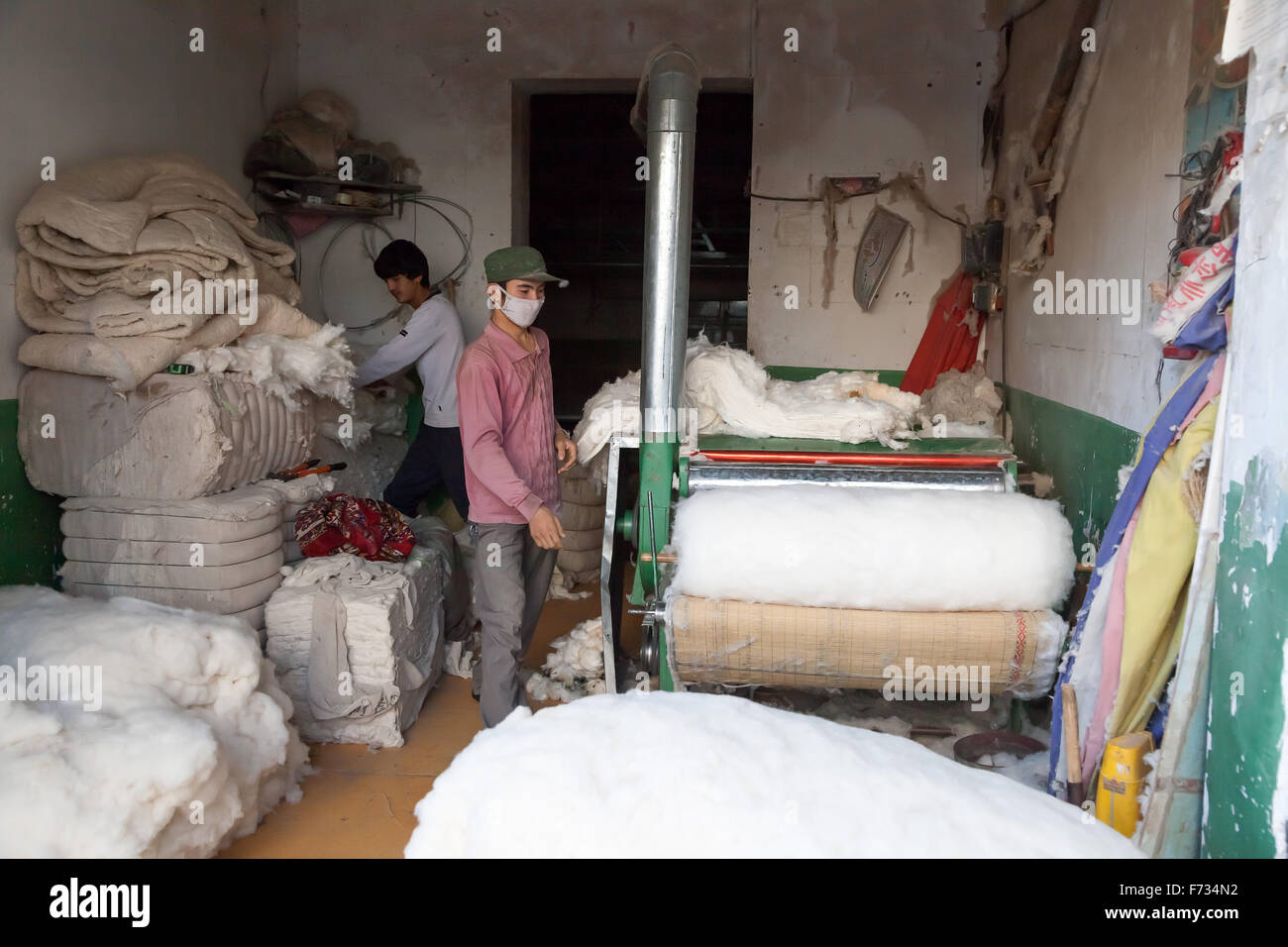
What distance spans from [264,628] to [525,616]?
89 centimetres

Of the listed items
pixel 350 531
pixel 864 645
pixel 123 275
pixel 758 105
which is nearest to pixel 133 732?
pixel 350 531

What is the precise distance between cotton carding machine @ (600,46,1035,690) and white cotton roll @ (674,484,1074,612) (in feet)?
0.19

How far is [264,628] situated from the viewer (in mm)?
3518

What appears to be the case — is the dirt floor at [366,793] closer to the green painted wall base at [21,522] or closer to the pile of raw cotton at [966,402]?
the green painted wall base at [21,522]

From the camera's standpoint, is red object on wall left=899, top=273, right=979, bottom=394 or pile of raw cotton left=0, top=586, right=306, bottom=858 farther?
red object on wall left=899, top=273, right=979, bottom=394

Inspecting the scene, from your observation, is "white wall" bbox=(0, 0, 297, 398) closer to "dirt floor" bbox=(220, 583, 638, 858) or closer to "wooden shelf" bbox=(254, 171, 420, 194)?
"wooden shelf" bbox=(254, 171, 420, 194)

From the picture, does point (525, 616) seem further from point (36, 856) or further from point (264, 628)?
point (36, 856)

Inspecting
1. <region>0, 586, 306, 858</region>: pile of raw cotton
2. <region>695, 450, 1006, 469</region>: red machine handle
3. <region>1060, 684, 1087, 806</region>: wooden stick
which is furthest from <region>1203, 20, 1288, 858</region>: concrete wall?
<region>0, 586, 306, 858</region>: pile of raw cotton

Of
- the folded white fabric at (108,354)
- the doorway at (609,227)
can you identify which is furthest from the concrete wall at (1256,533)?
the doorway at (609,227)

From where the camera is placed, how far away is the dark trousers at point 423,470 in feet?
14.8

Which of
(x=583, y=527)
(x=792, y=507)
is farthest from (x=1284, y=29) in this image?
(x=583, y=527)

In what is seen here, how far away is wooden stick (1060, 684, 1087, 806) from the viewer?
225cm

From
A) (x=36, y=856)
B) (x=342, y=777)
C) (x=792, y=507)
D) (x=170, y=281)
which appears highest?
Result: (x=170, y=281)

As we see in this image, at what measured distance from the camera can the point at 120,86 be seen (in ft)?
12.4
